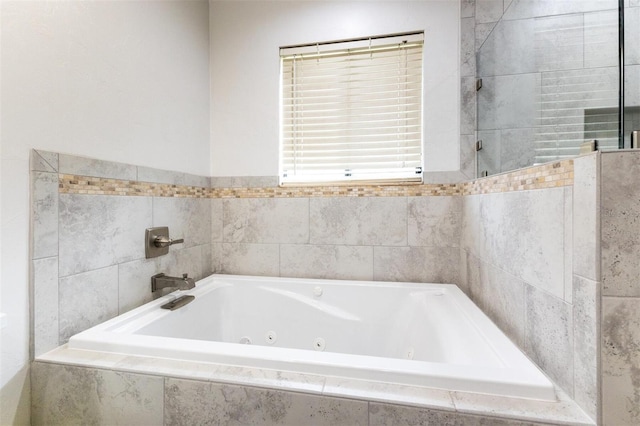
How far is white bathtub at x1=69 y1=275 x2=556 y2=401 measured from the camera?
2.55 ft

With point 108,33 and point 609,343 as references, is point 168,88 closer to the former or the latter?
point 108,33

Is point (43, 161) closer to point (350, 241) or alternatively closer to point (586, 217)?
point (350, 241)

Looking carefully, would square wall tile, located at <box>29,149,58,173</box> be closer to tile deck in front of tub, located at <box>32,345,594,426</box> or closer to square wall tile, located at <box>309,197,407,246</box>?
tile deck in front of tub, located at <box>32,345,594,426</box>

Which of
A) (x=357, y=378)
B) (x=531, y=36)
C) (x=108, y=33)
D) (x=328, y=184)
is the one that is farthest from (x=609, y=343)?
(x=108, y=33)

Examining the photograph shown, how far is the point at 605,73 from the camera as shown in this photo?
76 cm

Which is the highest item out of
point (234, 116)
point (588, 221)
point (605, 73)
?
point (234, 116)

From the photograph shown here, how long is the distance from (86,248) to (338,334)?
50.6 inches

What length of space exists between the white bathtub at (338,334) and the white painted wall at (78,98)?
0.30m

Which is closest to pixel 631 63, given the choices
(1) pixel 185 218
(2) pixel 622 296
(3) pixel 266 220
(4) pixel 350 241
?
(2) pixel 622 296

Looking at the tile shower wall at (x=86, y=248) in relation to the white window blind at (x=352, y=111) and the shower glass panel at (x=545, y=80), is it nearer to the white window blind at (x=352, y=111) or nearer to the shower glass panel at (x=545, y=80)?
the white window blind at (x=352, y=111)

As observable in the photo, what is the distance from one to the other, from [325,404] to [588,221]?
31.2 inches

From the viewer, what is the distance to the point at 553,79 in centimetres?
99

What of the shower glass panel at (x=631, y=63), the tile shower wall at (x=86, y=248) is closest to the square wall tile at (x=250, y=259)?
the tile shower wall at (x=86, y=248)

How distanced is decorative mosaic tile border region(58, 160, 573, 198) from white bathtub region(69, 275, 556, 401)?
0.54 m
